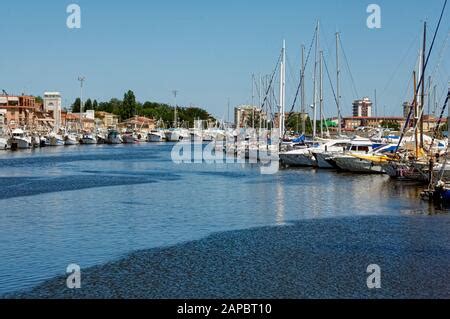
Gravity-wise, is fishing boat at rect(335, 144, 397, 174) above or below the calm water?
above

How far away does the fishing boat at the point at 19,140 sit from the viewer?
117875 mm

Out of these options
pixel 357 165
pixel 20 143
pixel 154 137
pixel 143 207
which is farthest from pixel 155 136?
pixel 143 207

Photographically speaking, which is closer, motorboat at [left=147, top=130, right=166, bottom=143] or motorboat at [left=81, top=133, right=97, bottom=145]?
motorboat at [left=81, top=133, right=97, bottom=145]

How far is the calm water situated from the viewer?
26.7m

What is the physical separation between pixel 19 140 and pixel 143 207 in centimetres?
8336

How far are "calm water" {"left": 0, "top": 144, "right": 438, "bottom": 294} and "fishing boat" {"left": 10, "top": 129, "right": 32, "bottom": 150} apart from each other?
52.7m

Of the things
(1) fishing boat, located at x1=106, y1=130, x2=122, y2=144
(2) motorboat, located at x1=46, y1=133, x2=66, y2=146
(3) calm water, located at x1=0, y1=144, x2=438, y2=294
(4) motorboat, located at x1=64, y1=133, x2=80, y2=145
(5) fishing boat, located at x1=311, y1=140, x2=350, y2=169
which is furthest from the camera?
(1) fishing boat, located at x1=106, y1=130, x2=122, y2=144

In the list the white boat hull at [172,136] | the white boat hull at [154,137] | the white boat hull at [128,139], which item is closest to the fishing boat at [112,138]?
the white boat hull at [128,139]

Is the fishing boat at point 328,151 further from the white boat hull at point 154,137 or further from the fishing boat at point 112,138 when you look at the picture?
the white boat hull at point 154,137

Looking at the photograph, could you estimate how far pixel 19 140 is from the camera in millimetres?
117938

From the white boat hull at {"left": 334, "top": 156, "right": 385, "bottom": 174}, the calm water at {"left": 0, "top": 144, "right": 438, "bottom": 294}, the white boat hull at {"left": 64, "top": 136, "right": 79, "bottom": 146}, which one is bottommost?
the calm water at {"left": 0, "top": 144, "right": 438, "bottom": 294}

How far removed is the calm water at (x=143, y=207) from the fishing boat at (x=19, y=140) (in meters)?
52.7

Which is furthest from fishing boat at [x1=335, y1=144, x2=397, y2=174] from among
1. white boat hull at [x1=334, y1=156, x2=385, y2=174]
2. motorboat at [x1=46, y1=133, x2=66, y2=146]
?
motorboat at [x1=46, y1=133, x2=66, y2=146]

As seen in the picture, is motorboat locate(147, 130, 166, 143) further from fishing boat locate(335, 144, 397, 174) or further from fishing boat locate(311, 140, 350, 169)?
fishing boat locate(335, 144, 397, 174)
